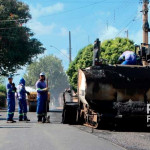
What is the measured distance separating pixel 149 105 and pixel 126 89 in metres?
0.75

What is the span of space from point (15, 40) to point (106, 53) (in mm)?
9077

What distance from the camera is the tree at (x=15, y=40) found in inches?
1373

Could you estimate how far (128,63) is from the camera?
12.2m

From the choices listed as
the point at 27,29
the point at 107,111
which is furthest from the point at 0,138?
the point at 27,29

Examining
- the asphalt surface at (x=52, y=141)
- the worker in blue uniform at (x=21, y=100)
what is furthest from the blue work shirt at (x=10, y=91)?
the asphalt surface at (x=52, y=141)

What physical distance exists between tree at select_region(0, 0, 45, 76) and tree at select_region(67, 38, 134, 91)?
19.2 ft

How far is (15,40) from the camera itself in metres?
35.0

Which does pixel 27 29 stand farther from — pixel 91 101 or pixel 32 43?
pixel 91 101

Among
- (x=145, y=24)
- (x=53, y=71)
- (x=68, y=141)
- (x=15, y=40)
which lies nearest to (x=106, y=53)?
(x=15, y=40)

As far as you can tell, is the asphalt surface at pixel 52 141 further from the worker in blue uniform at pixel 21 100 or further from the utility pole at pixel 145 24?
the utility pole at pixel 145 24

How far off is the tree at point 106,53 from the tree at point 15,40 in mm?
5838

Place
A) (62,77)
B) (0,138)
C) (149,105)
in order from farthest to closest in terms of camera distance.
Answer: (62,77) → (149,105) → (0,138)

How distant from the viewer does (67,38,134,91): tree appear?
38.4m

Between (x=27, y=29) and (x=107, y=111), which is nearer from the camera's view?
(x=107, y=111)
